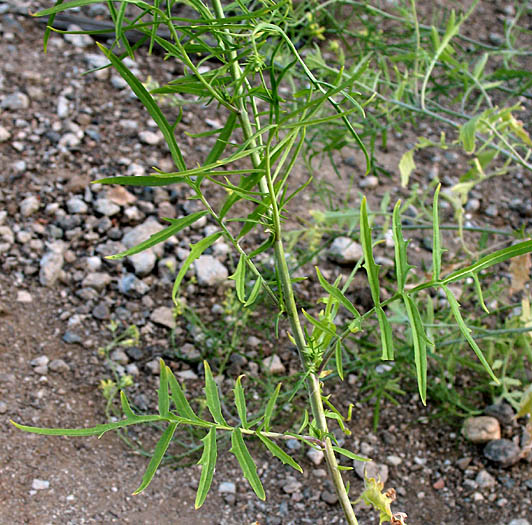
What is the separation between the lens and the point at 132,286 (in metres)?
1.85

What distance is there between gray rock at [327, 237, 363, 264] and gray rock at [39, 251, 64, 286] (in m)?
0.73

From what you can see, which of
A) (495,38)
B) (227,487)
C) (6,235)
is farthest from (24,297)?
(495,38)

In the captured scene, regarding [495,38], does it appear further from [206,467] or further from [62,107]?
[206,467]

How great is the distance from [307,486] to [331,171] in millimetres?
1127

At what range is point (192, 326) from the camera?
5.91 ft

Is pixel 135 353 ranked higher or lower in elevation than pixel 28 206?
lower

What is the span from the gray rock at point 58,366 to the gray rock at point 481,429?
925mm

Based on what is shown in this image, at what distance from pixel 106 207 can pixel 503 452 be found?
1.20 metres

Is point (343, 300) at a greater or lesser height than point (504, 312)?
greater

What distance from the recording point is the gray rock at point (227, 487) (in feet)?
4.84

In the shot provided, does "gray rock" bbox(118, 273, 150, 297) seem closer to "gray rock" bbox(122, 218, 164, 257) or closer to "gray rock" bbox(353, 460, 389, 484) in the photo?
"gray rock" bbox(122, 218, 164, 257)

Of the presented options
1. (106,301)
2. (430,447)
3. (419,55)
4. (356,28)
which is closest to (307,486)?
(430,447)

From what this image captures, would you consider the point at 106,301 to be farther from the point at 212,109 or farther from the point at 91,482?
the point at 212,109

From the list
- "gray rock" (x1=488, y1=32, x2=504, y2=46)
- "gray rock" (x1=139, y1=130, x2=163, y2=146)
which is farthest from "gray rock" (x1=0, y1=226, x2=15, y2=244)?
"gray rock" (x1=488, y1=32, x2=504, y2=46)
